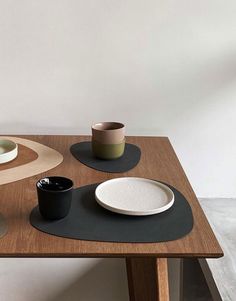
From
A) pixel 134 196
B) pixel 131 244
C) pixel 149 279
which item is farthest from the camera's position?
pixel 149 279

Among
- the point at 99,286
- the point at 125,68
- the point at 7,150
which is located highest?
the point at 125,68

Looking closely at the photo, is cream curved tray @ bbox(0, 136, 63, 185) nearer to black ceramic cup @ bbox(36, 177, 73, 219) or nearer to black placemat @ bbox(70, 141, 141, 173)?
black placemat @ bbox(70, 141, 141, 173)

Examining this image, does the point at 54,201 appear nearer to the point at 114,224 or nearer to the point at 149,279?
the point at 114,224

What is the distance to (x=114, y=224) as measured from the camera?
805 mm

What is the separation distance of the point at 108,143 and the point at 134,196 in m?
0.20

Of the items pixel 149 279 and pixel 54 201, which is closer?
pixel 54 201

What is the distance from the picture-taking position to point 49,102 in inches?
53.9

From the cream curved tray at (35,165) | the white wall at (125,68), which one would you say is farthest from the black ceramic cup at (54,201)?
the white wall at (125,68)

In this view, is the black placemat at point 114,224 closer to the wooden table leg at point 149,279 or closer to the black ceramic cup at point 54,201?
the black ceramic cup at point 54,201

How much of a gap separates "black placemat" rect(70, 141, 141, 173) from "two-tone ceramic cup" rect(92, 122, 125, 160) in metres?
0.02

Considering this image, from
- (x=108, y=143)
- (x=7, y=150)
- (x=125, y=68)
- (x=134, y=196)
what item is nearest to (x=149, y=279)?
(x=134, y=196)

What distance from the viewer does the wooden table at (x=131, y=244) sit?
0.73 m

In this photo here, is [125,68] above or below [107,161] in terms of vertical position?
above

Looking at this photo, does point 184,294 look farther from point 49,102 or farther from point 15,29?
point 15,29
